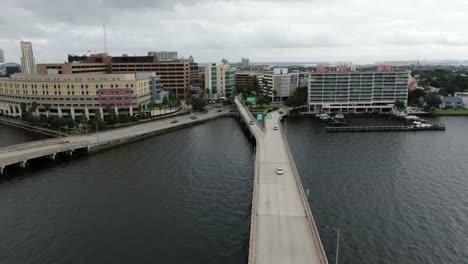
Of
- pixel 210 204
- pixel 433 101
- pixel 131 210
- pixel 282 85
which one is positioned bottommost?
pixel 131 210

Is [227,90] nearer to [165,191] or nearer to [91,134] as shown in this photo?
[91,134]

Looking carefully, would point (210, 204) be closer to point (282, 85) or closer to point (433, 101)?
point (433, 101)

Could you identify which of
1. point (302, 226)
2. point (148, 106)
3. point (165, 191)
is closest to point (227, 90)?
point (148, 106)

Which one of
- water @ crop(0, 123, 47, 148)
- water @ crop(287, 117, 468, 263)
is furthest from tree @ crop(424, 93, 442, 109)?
water @ crop(0, 123, 47, 148)

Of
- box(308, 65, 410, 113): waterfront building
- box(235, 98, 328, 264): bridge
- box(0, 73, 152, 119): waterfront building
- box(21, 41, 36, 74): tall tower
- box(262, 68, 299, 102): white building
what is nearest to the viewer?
box(235, 98, 328, 264): bridge

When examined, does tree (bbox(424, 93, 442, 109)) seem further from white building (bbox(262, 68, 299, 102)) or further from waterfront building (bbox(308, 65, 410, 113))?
white building (bbox(262, 68, 299, 102))

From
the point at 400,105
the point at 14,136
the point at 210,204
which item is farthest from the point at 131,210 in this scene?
the point at 400,105

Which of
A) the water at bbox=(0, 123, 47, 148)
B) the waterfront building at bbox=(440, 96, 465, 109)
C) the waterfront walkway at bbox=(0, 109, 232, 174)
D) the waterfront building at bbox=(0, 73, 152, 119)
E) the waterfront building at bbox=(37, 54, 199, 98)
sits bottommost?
Result: the water at bbox=(0, 123, 47, 148)

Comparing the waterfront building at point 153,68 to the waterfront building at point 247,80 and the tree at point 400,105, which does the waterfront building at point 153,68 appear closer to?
the waterfront building at point 247,80
